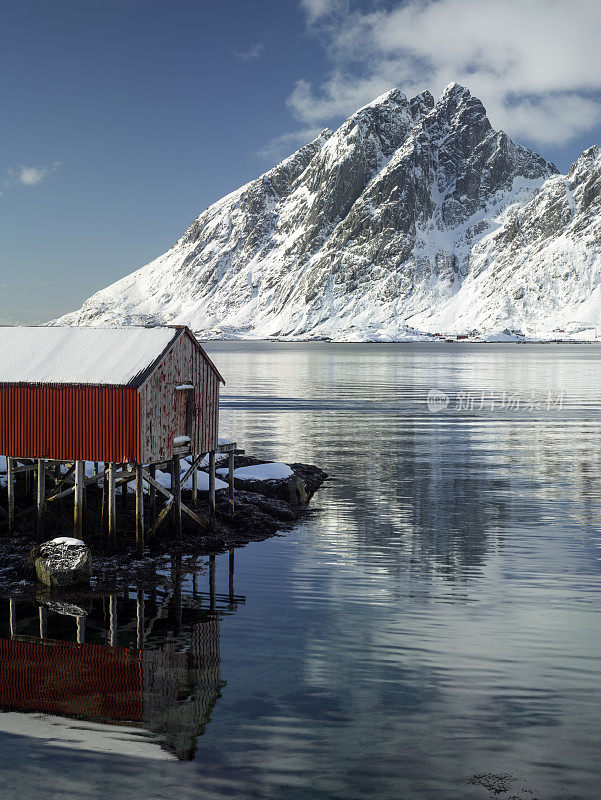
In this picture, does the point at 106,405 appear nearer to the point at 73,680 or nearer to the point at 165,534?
the point at 165,534

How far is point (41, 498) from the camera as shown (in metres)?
27.6

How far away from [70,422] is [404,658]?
14.4m

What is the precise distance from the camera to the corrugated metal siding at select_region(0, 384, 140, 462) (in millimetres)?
26094

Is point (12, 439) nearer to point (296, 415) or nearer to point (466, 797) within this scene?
point (466, 797)

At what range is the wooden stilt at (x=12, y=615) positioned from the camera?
1942 cm

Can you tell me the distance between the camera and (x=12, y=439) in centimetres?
2781

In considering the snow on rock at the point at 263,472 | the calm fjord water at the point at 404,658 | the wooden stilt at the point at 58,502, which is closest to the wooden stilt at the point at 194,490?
the calm fjord water at the point at 404,658

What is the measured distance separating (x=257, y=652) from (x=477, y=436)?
151ft

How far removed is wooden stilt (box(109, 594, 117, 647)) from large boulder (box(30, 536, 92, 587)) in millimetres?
1508

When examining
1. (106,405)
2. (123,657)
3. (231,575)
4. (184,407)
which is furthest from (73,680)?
(184,407)

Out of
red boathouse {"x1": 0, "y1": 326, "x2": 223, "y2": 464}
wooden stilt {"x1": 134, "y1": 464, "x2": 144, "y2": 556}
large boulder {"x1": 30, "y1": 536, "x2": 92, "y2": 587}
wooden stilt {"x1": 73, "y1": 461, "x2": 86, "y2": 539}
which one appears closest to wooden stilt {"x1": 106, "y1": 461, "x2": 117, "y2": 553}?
red boathouse {"x1": 0, "y1": 326, "x2": 223, "y2": 464}

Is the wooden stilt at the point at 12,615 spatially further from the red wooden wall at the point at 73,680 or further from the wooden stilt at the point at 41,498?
the wooden stilt at the point at 41,498

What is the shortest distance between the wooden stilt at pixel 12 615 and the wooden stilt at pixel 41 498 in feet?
19.4

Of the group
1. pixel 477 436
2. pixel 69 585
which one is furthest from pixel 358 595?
pixel 477 436
